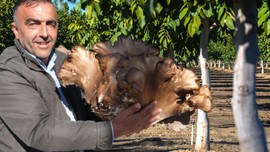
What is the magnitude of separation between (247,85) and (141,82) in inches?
13.5

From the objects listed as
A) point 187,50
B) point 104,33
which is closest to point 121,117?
point 187,50

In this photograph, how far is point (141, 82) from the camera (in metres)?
1.39

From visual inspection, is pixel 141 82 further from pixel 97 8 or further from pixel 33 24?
pixel 97 8

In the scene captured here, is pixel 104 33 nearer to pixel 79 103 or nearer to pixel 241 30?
pixel 79 103

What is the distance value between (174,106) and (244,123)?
346 mm

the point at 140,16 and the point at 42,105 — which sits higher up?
the point at 140,16

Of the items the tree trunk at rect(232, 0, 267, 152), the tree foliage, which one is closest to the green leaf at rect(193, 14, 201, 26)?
the tree trunk at rect(232, 0, 267, 152)

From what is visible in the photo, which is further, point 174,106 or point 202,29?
point 202,29

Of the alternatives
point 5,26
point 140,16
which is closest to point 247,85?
point 140,16

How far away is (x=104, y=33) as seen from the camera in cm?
1192

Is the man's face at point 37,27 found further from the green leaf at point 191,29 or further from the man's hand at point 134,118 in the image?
the green leaf at point 191,29

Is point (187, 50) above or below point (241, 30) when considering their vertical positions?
above

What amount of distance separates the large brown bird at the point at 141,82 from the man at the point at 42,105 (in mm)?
39

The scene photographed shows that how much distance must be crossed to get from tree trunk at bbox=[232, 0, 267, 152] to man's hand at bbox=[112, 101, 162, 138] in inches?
13.6
